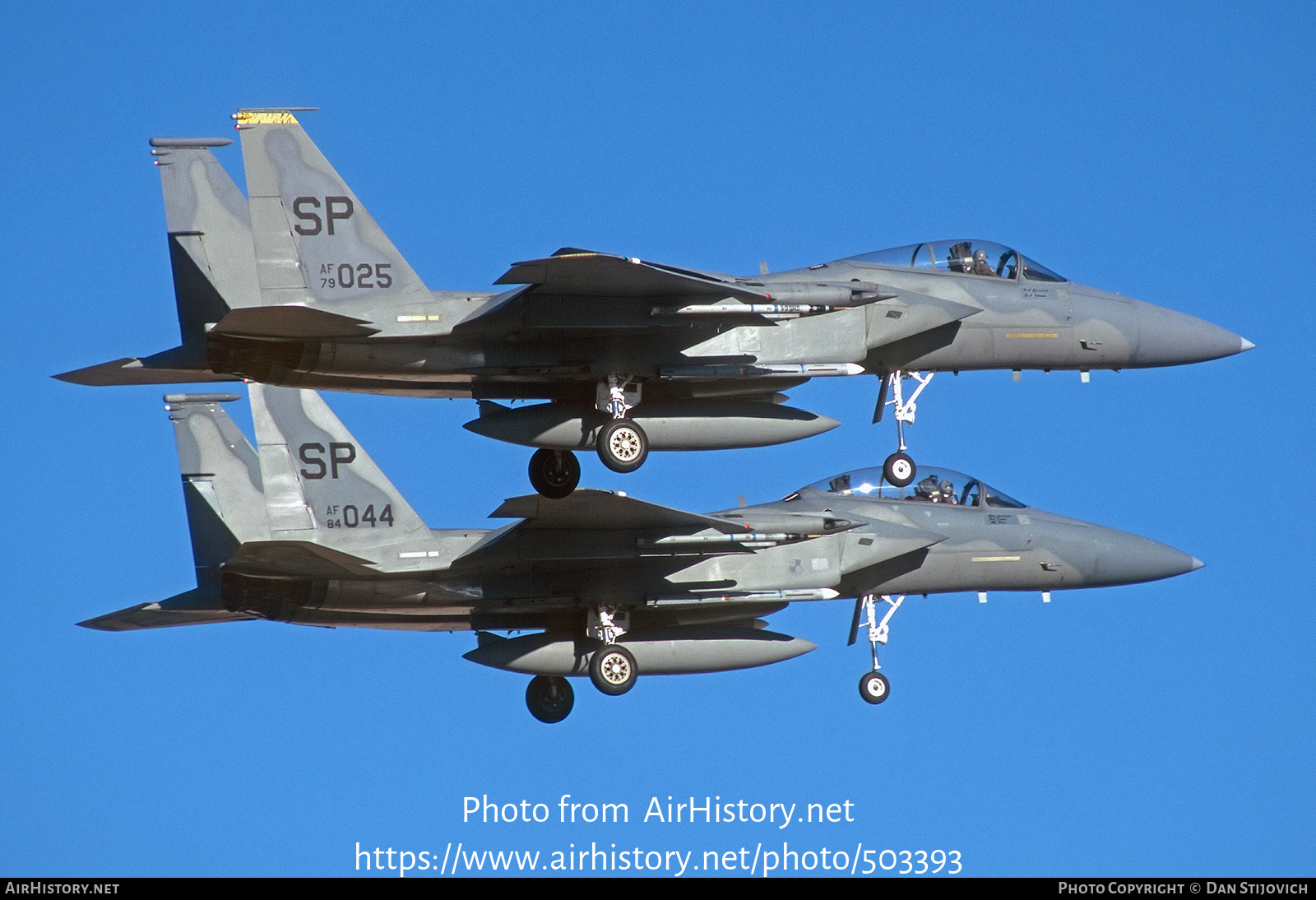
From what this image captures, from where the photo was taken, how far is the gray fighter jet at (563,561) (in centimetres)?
2341

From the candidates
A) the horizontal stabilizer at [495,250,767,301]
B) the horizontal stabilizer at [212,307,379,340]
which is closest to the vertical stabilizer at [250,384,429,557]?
the horizontal stabilizer at [212,307,379,340]

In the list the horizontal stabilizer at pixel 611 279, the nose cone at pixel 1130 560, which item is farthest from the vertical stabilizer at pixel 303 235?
the nose cone at pixel 1130 560

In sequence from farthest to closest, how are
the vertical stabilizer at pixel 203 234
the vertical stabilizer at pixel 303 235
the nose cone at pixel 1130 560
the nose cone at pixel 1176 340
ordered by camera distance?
the nose cone at pixel 1130 560 < the nose cone at pixel 1176 340 < the vertical stabilizer at pixel 203 234 < the vertical stabilizer at pixel 303 235

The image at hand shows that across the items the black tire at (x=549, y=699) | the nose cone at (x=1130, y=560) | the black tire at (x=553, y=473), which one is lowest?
the black tire at (x=549, y=699)

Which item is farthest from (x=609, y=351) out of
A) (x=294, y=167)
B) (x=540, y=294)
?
(x=294, y=167)

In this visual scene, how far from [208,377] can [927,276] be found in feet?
28.3

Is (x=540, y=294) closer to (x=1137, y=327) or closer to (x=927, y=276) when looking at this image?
(x=927, y=276)

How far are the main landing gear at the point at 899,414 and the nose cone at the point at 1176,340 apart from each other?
112 inches

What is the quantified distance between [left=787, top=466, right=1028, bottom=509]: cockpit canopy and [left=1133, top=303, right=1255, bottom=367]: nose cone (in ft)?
11.3

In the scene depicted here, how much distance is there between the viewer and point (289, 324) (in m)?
19.4

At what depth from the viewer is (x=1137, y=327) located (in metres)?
23.5

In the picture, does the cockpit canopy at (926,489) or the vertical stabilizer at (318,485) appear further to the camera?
the cockpit canopy at (926,489)

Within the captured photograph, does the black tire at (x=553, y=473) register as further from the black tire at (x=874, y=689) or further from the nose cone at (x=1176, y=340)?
the nose cone at (x=1176, y=340)
